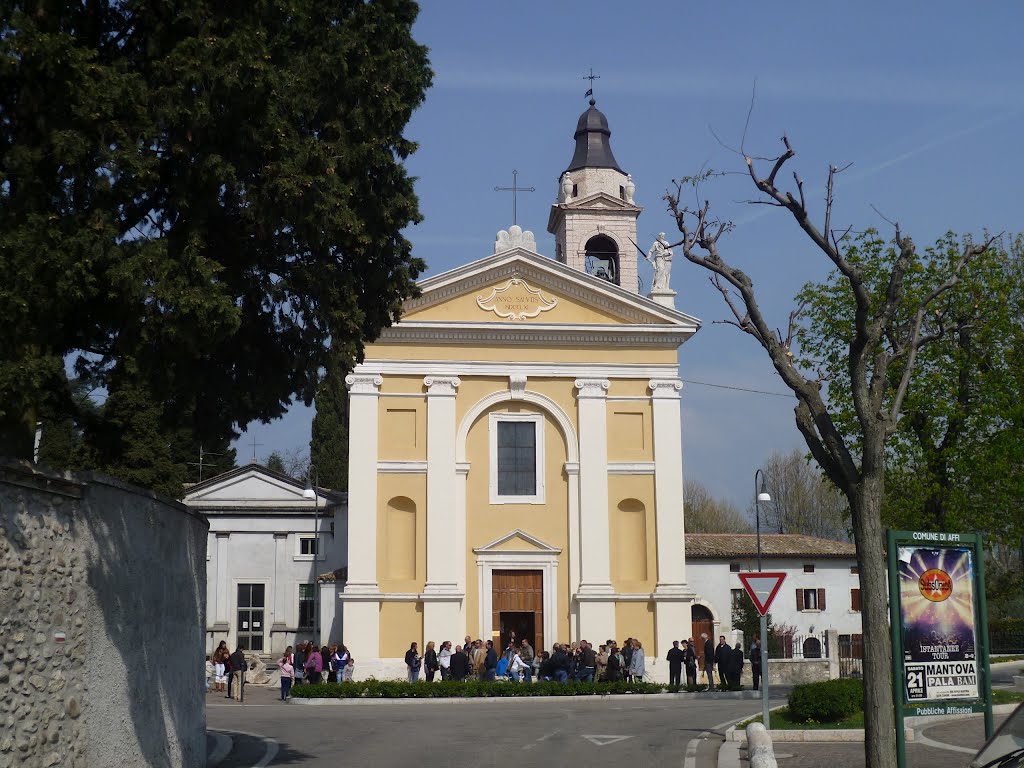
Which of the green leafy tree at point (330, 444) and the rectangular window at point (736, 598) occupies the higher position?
the green leafy tree at point (330, 444)

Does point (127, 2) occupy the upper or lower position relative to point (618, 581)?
upper

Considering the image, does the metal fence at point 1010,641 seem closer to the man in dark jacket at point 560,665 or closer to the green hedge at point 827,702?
the man in dark jacket at point 560,665

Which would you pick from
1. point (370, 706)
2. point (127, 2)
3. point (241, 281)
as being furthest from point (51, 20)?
point (370, 706)

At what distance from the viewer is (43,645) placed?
9.37m

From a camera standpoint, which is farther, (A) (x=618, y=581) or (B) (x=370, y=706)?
(A) (x=618, y=581)

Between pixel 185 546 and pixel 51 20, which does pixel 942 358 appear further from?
pixel 51 20

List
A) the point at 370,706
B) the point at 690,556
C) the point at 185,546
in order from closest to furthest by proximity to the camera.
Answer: the point at 185,546
the point at 370,706
the point at 690,556

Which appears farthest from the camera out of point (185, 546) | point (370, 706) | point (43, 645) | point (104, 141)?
point (370, 706)

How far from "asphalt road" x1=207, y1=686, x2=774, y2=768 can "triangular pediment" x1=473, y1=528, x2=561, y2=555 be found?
7985 millimetres

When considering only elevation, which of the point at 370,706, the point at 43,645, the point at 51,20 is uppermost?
the point at 51,20

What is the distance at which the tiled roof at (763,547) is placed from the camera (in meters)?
44.3

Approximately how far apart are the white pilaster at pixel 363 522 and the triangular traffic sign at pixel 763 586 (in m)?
18.7

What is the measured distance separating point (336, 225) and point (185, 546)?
4.16 meters

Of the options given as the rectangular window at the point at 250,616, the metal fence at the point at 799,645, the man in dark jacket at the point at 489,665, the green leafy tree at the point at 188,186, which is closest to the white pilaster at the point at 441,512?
the man in dark jacket at the point at 489,665
